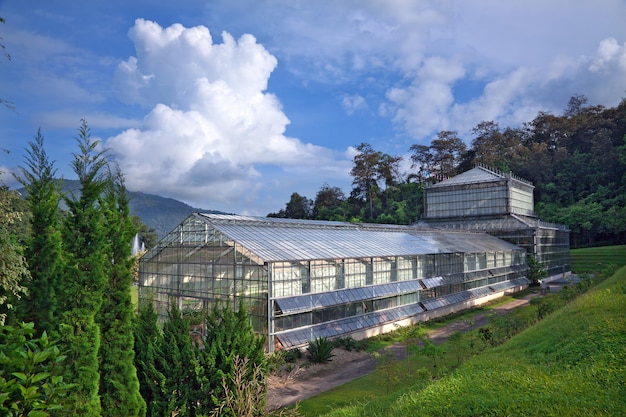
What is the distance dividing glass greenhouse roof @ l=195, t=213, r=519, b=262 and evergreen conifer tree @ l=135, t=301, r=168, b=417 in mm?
8297

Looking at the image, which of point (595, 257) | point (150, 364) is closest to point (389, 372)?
point (150, 364)

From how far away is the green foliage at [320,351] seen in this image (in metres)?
21.2

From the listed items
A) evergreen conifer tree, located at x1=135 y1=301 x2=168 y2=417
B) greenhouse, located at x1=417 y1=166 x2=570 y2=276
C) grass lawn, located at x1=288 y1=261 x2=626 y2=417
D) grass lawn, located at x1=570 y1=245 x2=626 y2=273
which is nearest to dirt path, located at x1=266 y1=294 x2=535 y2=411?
grass lawn, located at x1=288 y1=261 x2=626 y2=417

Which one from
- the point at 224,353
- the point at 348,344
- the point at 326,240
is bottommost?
the point at 348,344

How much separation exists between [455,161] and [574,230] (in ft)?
97.7

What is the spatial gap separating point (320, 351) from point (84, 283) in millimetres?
12628

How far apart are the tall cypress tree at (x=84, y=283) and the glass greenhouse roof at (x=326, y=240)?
1062 centimetres

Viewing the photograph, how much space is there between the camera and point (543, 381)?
10094 millimetres

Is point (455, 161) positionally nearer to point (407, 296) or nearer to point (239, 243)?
point (407, 296)

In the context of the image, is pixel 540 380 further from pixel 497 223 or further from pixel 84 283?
pixel 497 223

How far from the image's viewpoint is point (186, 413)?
523 inches

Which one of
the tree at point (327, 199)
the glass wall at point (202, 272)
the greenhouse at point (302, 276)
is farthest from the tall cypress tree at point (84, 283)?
the tree at point (327, 199)

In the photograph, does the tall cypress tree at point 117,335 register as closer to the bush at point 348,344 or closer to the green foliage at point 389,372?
the green foliage at point 389,372

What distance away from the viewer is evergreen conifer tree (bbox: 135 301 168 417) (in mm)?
13078
